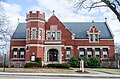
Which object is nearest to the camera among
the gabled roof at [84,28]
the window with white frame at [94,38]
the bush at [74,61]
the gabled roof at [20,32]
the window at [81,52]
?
the bush at [74,61]

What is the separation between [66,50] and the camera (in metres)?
48.5

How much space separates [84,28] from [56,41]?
9.20 m

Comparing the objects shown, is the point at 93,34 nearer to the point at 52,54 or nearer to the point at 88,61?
the point at 88,61

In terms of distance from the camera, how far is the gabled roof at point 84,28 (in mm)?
50344

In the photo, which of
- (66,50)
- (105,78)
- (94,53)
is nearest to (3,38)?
(105,78)

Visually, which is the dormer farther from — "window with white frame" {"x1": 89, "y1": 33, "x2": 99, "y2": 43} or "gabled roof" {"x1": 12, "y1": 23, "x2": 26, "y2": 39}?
"gabled roof" {"x1": 12, "y1": 23, "x2": 26, "y2": 39}

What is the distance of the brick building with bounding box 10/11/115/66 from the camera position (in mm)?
45875

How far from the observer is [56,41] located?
46.9 m

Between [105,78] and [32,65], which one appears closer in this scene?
[105,78]

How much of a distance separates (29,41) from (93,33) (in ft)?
47.5

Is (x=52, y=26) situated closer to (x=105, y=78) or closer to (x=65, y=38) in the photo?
(x=65, y=38)

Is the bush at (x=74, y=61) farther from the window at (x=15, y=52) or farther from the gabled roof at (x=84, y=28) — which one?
the window at (x=15, y=52)

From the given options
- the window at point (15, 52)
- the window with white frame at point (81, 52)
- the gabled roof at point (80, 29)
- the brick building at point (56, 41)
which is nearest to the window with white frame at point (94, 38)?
the brick building at point (56, 41)

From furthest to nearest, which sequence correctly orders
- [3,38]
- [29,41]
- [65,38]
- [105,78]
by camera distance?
[65,38] → [29,41] → [3,38] → [105,78]
